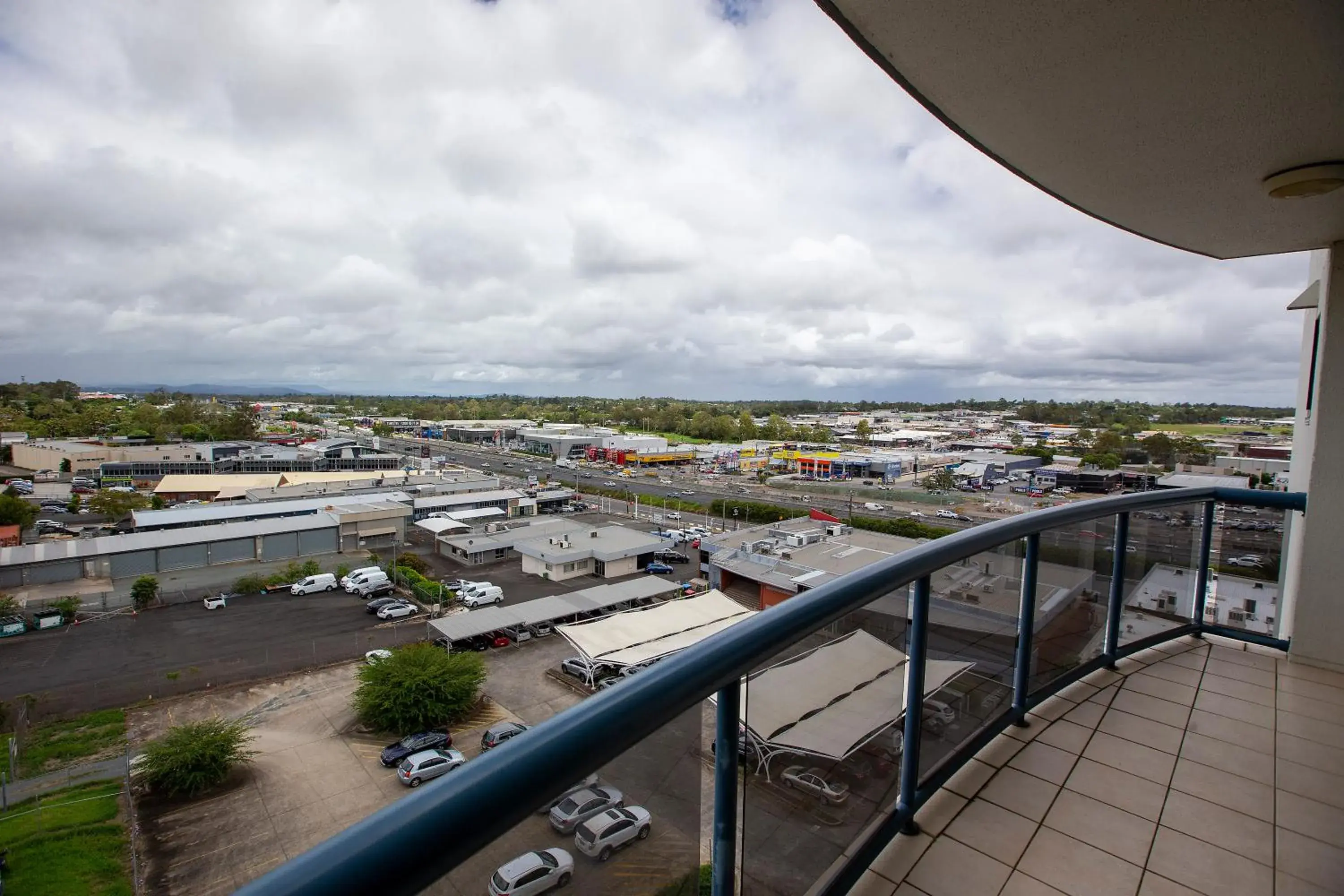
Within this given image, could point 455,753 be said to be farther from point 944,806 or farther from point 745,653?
point 745,653

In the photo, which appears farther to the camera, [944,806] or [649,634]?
[649,634]

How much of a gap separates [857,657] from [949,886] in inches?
20.1

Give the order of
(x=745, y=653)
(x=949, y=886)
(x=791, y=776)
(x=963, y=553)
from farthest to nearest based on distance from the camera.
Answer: (x=963, y=553) < (x=949, y=886) < (x=791, y=776) < (x=745, y=653)

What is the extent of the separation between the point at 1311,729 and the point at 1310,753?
21cm

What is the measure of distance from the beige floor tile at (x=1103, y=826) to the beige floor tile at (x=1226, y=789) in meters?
0.26

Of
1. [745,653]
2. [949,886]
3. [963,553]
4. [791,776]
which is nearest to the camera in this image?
[745,653]

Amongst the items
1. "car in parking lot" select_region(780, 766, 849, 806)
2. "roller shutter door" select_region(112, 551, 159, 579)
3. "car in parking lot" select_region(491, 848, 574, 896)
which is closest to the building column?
"car in parking lot" select_region(780, 766, 849, 806)

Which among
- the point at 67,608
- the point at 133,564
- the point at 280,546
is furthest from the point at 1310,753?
the point at 133,564

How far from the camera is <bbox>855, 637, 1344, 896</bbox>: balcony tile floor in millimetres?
1336

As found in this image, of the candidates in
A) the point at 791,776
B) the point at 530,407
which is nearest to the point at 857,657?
the point at 791,776

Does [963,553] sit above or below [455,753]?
above

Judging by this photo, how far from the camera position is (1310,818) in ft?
5.12

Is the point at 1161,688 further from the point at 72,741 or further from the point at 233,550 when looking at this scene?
the point at 233,550

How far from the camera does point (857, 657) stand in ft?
4.25
